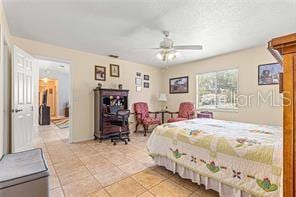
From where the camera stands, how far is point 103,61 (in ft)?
16.1

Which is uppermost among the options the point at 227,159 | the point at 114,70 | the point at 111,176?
the point at 114,70

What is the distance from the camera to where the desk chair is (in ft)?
13.6

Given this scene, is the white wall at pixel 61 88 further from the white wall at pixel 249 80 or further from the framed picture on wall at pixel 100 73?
the white wall at pixel 249 80

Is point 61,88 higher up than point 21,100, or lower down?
higher up

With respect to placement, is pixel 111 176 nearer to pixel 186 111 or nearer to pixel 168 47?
pixel 168 47

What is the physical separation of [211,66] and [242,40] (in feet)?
4.81

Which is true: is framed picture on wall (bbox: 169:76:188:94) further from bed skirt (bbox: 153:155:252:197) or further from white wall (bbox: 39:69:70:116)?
white wall (bbox: 39:69:70:116)

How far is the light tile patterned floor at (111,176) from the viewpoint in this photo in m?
2.02

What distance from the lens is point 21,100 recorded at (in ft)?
9.96

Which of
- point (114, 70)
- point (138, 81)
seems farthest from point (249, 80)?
point (114, 70)

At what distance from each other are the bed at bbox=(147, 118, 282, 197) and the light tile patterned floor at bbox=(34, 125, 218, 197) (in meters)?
0.21

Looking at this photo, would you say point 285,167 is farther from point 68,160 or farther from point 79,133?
point 79,133

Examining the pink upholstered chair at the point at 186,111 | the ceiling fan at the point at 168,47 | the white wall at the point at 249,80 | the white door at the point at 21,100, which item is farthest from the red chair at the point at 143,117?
the white door at the point at 21,100

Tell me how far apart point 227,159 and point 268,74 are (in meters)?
3.11
